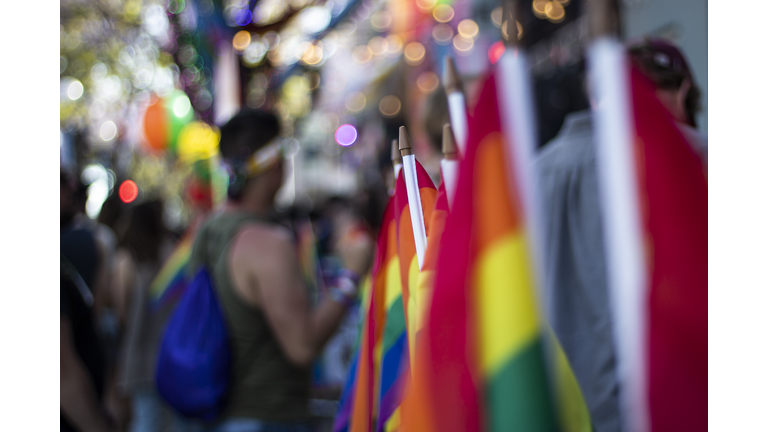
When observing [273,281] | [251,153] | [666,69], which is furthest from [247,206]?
[666,69]

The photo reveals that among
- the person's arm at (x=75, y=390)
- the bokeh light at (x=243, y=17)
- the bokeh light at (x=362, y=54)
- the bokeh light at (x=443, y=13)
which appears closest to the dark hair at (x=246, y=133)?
the person's arm at (x=75, y=390)

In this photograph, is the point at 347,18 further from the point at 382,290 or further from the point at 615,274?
the point at 615,274

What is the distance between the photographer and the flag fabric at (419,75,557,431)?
0.63m

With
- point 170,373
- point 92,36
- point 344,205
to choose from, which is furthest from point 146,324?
point 92,36

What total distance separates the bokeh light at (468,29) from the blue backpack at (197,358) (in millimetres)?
5877

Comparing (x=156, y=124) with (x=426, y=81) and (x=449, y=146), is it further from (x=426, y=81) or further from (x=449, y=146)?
(x=426, y=81)

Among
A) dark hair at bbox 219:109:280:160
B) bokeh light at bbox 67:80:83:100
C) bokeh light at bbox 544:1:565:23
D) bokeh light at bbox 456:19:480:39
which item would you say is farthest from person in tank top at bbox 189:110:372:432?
bokeh light at bbox 67:80:83:100

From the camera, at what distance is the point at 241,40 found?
4344 millimetres

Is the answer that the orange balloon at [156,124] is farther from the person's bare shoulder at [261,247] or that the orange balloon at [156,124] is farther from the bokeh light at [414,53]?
the bokeh light at [414,53]

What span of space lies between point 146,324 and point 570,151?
97.4 inches

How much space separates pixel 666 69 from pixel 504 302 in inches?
43.3

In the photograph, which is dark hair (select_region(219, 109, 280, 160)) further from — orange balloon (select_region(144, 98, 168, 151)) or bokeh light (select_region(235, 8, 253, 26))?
orange balloon (select_region(144, 98, 168, 151))

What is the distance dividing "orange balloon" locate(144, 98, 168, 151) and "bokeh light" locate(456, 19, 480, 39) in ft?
12.8

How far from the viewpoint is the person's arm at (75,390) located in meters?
1.61
